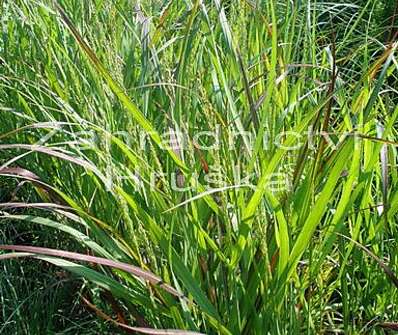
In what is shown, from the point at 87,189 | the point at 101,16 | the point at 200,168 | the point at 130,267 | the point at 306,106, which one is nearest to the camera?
the point at 130,267

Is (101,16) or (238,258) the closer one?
(238,258)

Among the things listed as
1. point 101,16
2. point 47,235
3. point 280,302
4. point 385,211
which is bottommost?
point 47,235

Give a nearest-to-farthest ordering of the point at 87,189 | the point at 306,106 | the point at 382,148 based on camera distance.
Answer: the point at 382,148, the point at 87,189, the point at 306,106

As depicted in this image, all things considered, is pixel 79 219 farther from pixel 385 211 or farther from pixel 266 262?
pixel 385 211

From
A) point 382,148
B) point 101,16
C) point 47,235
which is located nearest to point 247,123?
point 382,148

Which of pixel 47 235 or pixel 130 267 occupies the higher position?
pixel 130 267

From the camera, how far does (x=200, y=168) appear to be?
126 cm

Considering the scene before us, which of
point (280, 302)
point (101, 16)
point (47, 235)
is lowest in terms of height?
point (47, 235)

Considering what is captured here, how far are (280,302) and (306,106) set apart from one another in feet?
A: 1.86

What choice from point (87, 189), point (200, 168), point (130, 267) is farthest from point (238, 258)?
point (87, 189)

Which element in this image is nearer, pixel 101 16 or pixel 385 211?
pixel 385 211

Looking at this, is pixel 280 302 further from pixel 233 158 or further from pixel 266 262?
pixel 233 158

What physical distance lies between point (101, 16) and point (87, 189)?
0.54 m

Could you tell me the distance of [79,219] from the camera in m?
1.14
